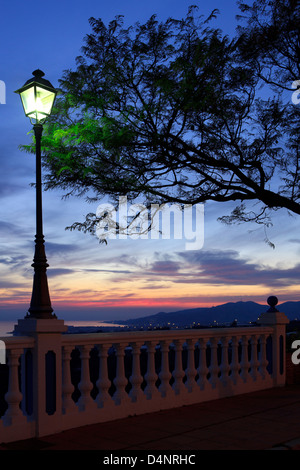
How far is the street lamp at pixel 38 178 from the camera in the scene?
22.8 ft

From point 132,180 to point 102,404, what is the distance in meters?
6.81

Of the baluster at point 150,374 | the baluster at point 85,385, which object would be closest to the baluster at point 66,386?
the baluster at point 85,385

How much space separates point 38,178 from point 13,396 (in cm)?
287

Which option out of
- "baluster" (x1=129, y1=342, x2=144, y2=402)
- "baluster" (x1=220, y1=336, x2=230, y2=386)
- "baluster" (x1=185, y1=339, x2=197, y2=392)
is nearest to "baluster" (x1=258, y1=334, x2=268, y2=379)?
"baluster" (x1=220, y1=336, x2=230, y2=386)

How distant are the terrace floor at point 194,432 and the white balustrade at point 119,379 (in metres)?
0.17

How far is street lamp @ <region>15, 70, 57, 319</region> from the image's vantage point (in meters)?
6.95

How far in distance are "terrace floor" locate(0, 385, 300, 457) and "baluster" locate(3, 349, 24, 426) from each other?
0.94 feet

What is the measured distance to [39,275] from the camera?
7.12 m

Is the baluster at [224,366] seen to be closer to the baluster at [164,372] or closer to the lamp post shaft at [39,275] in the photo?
the baluster at [164,372]

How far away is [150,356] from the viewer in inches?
321

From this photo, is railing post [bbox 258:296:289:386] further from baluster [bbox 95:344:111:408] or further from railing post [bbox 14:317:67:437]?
railing post [bbox 14:317:67:437]

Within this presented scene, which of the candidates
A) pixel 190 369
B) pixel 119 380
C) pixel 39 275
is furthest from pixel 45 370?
pixel 190 369
